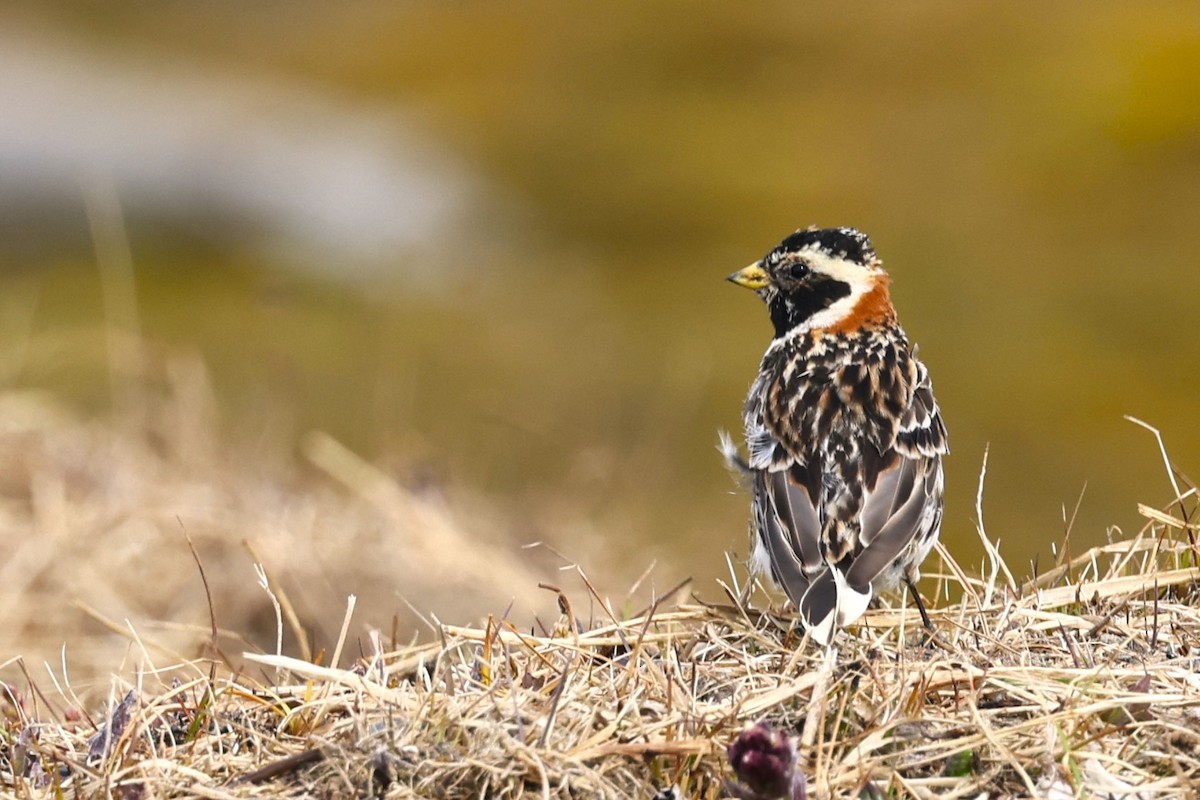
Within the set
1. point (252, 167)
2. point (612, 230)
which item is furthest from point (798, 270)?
point (252, 167)

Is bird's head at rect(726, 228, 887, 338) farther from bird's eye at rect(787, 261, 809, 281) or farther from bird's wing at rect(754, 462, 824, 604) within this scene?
bird's wing at rect(754, 462, 824, 604)

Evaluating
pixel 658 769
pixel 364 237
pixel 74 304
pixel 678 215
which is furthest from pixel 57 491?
pixel 678 215

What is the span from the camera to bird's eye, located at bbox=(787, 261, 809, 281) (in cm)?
623

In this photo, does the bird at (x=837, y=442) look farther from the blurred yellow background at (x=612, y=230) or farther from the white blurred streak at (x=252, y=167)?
the white blurred streak at (x=252, y=167)

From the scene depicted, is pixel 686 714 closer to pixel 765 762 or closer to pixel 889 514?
pixel 765 762

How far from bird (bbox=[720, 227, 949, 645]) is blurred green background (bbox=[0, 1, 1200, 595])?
2.93m

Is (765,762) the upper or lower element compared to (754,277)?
lower

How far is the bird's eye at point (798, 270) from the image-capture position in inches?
245

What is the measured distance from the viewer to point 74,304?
57.7 ft

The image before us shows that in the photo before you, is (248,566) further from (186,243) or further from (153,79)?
(153,79)

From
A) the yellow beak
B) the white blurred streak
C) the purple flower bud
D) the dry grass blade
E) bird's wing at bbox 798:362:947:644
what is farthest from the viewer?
the white blurred streak

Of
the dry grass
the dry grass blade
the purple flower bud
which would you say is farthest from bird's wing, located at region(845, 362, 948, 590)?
the purple flower bud

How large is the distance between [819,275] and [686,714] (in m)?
2.94

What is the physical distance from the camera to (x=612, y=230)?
21062mm
